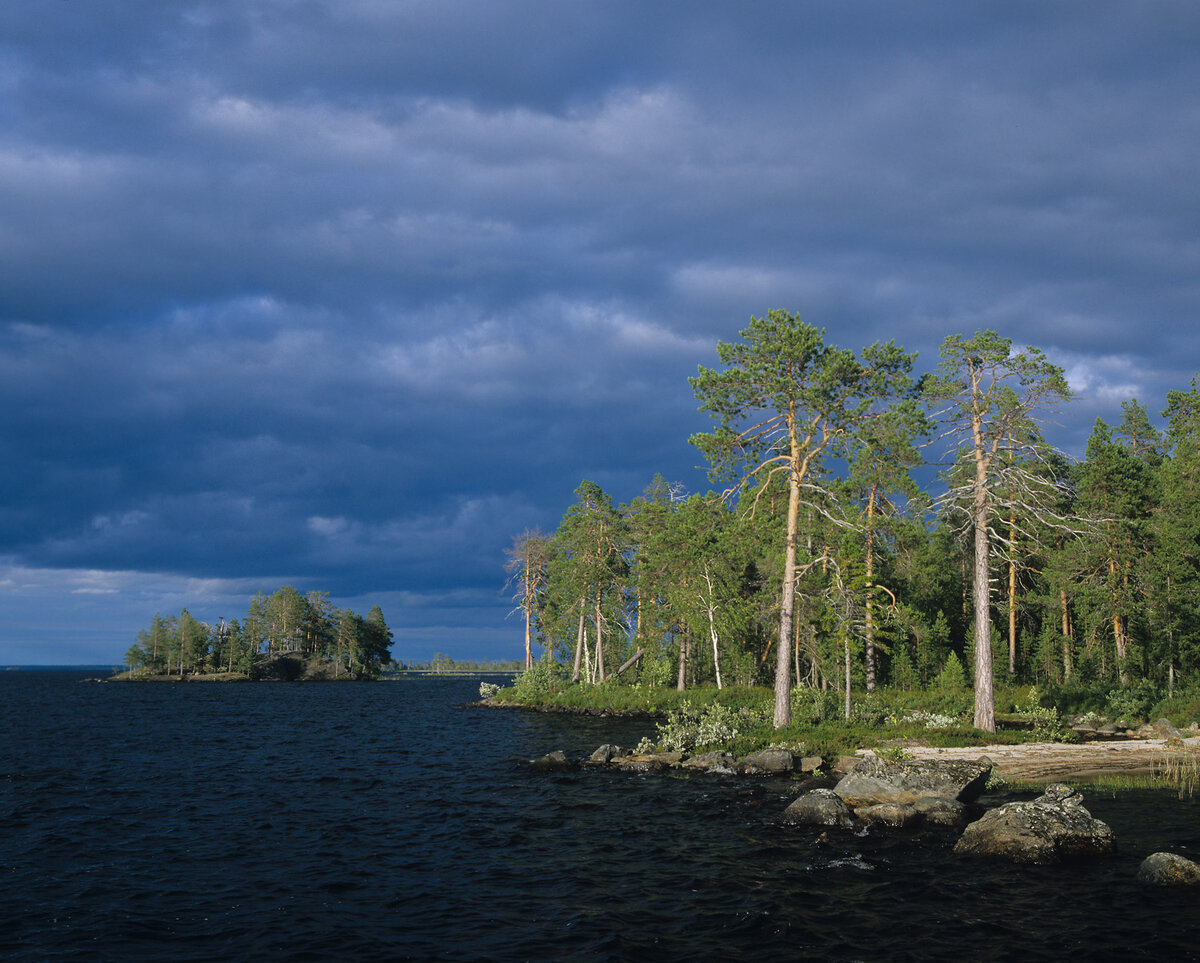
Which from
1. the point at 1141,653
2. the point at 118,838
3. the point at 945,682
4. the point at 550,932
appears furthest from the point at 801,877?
the point at 1141,653

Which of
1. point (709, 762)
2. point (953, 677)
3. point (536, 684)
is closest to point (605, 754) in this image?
point (709, 762)

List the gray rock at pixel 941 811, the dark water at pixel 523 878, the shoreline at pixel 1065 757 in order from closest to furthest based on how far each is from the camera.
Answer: the dark water at pixel 523 878 → the gray rock at pixel 941 811 → the shoreline at pixel 1065 757

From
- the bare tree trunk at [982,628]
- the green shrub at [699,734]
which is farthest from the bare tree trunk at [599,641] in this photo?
the bare tree trunk at [982,628]

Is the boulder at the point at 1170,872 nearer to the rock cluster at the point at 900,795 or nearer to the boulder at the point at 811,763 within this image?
the rock cluster at the point at 900,795

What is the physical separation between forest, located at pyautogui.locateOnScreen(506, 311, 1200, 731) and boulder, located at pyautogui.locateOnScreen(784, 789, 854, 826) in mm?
12356

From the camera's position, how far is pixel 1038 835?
1559 cm

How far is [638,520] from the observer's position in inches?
2589

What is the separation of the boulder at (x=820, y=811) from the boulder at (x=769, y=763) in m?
6.86

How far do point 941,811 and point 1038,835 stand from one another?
11.9 feet

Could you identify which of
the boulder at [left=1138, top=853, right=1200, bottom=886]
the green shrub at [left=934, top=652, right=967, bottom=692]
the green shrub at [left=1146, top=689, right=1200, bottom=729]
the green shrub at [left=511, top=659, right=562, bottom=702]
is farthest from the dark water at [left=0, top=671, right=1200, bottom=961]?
the green shrub at [left=511, top=659, right=562, bottom=702]

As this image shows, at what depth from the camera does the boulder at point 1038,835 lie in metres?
15.5

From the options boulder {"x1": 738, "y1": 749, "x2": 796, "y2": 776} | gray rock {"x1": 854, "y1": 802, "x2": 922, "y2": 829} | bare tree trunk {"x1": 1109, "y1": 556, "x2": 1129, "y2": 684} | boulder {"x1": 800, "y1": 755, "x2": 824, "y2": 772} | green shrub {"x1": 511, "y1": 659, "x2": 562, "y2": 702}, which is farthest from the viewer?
green shrub {"x1": 511, "y1": 659, "x2": 562, "y2": 702}

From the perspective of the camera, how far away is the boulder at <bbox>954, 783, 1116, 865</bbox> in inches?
610

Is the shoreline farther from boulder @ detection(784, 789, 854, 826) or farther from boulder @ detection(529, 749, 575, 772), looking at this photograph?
boulder @ detection(529, 749, 575, 772)
